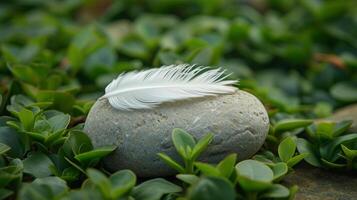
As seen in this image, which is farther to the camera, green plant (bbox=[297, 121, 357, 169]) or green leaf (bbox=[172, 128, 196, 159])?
green plant (bbox=[297, 121, 357, 169])

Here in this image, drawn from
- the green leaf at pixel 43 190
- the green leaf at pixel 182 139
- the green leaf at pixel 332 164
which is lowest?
the green leaf at pixel 332 164

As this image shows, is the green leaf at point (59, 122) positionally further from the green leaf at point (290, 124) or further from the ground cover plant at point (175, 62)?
the green leaf at point (290, 124)

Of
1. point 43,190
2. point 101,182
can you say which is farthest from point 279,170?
point 43,190

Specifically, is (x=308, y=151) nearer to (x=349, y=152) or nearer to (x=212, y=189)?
(x=349, y=152)

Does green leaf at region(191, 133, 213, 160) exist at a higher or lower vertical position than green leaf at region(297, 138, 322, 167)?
higher

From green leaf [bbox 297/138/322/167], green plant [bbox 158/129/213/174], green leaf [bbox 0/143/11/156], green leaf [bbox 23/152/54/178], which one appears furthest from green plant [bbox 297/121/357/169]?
green leaf [bbox 0/143/11/156]

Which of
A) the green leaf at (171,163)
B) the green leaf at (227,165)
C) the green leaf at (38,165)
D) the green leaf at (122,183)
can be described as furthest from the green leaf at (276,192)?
the green leaf at (38,165)

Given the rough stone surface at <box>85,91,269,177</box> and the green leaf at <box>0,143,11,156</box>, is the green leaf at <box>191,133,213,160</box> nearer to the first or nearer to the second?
the rough stone surface at <box>85,91,269,177</box>
